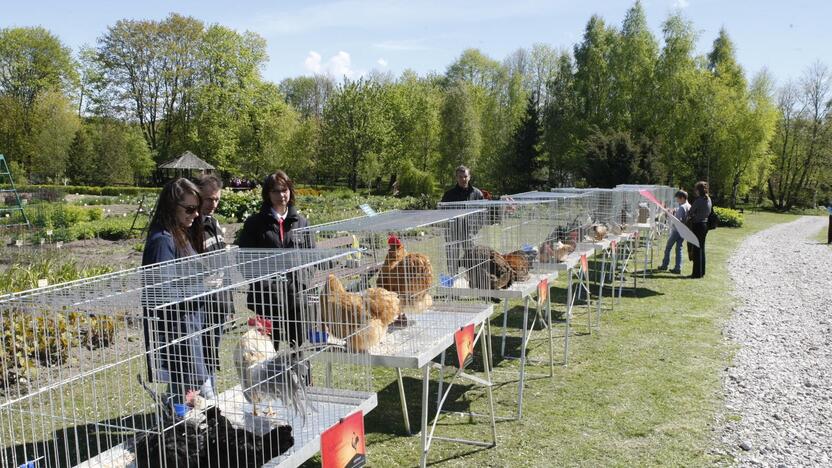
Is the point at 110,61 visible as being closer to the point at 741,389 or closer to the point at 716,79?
the point at 716,79

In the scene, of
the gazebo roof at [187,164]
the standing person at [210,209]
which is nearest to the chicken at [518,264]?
the standing person at [210,209]

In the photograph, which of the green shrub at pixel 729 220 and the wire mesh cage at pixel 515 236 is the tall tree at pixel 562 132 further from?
the wire mesh cage at pixel 515 236

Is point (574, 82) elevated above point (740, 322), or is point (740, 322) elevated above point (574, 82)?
point (574, 82)

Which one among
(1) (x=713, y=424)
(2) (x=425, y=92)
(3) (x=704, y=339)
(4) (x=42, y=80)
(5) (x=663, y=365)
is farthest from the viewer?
(2) (x=425, y=92)

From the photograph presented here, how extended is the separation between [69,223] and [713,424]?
56.1ft

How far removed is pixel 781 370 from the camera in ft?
23.0

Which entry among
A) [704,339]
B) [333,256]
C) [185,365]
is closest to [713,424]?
[704,339]

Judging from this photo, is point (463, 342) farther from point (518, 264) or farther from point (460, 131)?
point (460, 131)

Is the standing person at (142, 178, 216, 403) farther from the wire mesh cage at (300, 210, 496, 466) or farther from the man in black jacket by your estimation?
the man in black jacket

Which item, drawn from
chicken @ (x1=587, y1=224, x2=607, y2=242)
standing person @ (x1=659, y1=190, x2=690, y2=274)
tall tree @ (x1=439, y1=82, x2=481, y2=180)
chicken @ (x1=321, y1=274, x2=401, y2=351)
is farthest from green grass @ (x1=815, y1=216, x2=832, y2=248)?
chicken @ (x1=321, y1=274, x2=401, y2=351)

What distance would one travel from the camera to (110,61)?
42.4m

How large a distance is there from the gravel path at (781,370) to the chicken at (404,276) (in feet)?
9.21

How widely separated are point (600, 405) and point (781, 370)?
8.52 ft

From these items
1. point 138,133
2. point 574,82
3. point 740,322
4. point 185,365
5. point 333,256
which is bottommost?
point 740,322
